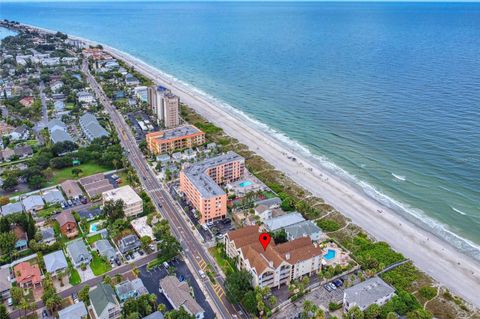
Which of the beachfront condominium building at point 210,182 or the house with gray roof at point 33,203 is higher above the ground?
the beachfront condominium building at point 210,182

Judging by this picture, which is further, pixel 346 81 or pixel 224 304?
pixel 346 81

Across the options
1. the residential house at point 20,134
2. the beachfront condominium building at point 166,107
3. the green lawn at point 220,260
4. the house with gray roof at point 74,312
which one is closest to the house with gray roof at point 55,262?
the house with gray roof at point 74,312

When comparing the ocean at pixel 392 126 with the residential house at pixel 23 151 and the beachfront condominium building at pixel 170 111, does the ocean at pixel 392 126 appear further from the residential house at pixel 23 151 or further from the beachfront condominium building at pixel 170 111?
the residential house at pixel 23 151

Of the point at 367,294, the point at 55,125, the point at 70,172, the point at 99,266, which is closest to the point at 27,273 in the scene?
the point at 99,266

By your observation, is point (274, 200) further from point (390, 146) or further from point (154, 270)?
point (390, 146)

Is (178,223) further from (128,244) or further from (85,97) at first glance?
(85,97)

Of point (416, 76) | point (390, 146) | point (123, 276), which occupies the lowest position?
point (123, 276)

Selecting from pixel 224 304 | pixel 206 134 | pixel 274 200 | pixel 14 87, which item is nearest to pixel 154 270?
pixel 224 304
